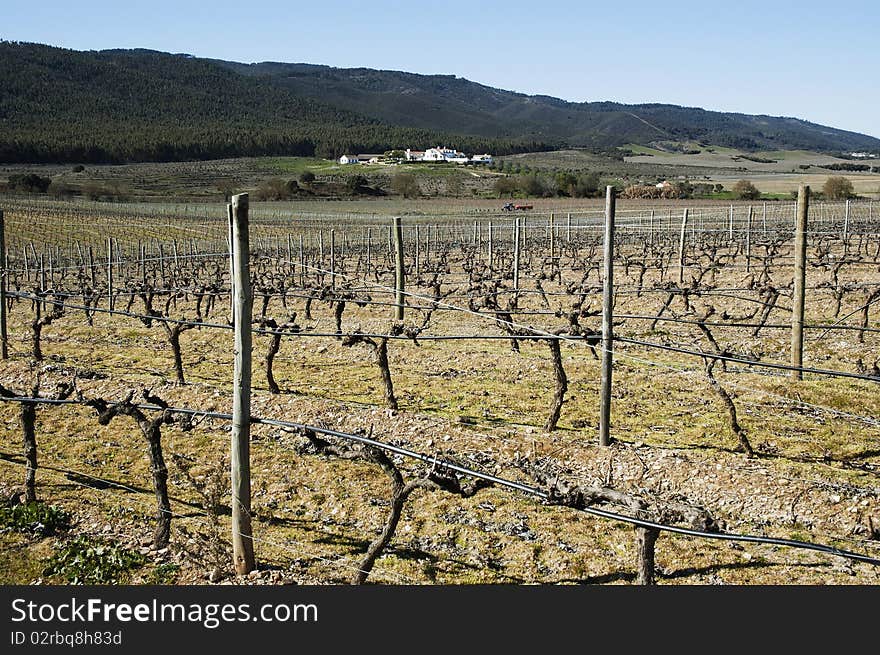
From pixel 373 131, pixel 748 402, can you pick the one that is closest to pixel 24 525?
pixel 748 402

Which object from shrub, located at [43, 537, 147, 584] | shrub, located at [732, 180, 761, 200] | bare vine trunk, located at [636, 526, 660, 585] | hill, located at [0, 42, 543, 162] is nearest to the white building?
hill, located at [0, 42, 543, 162]

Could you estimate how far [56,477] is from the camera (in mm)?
8016

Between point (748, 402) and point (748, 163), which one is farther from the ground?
point (748, 163)

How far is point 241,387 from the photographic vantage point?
5277mm

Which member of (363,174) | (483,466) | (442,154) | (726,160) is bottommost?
(483,466)

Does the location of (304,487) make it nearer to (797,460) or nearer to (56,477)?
(56,477)

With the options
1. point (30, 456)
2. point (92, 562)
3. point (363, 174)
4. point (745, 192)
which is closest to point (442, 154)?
point (363, 174)

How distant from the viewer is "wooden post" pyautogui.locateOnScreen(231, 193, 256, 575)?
5.18 metres

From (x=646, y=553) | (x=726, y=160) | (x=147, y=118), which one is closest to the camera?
(x=646, y=553)

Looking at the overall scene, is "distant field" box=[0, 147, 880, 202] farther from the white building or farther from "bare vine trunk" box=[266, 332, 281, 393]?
"bare vine trunk" box=[266, 332, 281, 393]

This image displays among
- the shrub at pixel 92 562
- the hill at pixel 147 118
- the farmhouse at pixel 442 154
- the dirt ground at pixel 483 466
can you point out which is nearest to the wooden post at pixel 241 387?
the dirt ground at pixel 483 466

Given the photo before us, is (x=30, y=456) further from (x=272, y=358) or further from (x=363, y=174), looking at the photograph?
(x=363, y=174)

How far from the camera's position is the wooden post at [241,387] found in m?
5.18

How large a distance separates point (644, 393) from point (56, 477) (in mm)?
6804
